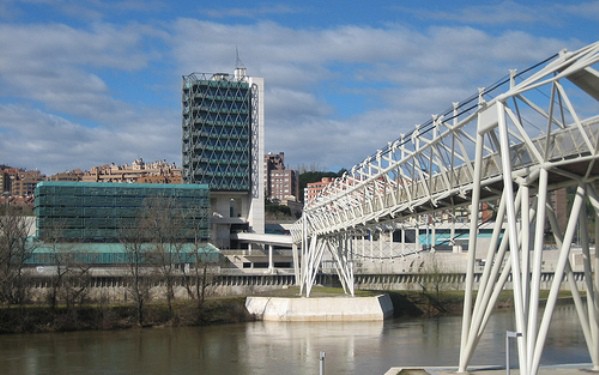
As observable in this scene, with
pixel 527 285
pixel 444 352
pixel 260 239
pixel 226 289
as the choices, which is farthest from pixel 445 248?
pixel 527 285

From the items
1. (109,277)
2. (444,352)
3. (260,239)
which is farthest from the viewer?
(260,239)

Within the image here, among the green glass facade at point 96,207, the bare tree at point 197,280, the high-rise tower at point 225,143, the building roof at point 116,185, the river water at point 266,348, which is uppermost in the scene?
the high-rise tower at point 225,143

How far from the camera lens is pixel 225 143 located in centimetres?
15050

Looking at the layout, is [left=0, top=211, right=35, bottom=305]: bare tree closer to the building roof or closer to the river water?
the river water

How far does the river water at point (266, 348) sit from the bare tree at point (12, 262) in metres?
9.46

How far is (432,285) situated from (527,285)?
75.4m

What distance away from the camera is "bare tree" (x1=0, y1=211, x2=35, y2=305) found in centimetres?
8056

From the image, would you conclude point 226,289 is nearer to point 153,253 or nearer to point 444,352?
point 153,253

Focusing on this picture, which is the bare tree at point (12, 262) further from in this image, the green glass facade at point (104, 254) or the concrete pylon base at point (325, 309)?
the concrete pylon base at point (325, 309)

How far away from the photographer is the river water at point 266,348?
5091 cm

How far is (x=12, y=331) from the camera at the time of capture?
243ft

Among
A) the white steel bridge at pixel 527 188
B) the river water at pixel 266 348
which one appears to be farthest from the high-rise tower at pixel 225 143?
the white steel bridge at pixel 527 188

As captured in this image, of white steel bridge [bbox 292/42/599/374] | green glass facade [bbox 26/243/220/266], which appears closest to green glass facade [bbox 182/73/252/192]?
green glass facade [bbox 26/243/220/266]

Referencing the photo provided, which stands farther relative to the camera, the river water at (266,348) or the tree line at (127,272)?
the tree line at (127,272)
